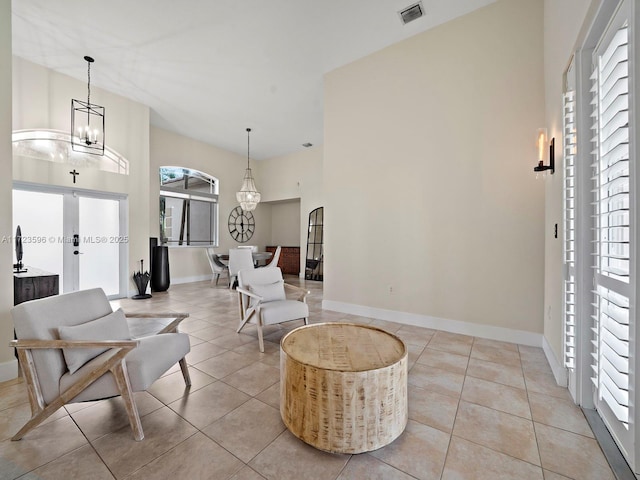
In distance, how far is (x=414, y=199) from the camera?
3582 millimetres

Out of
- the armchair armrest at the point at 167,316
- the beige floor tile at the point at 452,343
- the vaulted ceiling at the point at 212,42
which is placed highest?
the vaulted ceiling at the point at 212,42

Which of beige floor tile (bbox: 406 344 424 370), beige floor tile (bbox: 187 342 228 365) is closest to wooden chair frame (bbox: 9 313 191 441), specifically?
beige floor tile (bbox: 187 342 228 365)

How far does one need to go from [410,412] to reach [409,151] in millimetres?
3012

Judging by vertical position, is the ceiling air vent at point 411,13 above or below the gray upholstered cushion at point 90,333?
above

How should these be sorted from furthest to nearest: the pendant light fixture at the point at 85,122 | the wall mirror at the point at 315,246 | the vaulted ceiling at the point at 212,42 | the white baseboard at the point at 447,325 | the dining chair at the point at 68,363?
the wall mirror at the point at 315,246
the pendant light fixture at the point at 85,122
the vaulted ceiling at the point at 212,42
the white baseboard at the point at 447,325
the dining chair at the point at 68,363

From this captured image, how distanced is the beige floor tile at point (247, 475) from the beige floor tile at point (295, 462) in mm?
17

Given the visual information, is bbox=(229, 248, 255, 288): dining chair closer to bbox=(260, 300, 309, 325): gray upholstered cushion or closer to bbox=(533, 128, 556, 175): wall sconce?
bbox=(260, 300, 309, 325): gray upholstered cushion

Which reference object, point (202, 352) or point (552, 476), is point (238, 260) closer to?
point (202, 352)

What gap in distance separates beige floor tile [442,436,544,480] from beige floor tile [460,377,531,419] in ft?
1.58

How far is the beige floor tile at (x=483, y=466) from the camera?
1.32 meters

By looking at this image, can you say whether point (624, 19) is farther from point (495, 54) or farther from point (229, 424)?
point (229, 424)

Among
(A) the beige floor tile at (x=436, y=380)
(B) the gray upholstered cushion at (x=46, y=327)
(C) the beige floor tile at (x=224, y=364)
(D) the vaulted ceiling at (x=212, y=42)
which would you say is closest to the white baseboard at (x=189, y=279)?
(D) the vaulted ceiling at (x=212, y=42)

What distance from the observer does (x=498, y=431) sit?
163 cm

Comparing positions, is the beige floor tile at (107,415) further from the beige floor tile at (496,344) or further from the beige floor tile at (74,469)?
the beige floor tile at (496,344)
